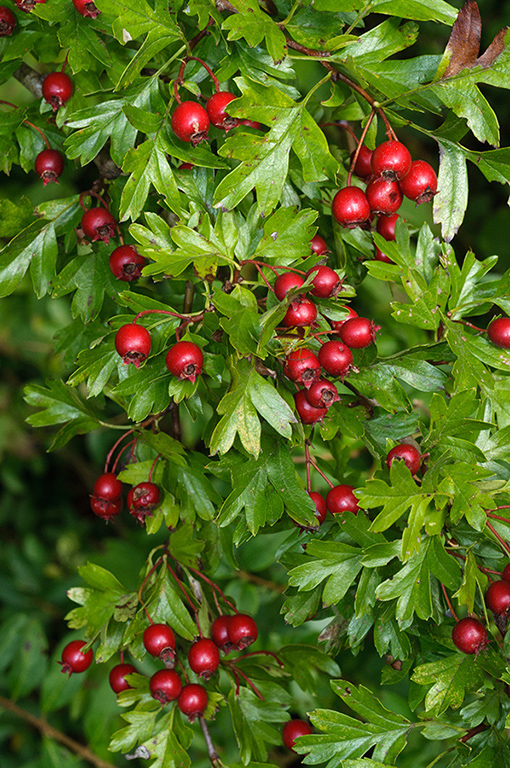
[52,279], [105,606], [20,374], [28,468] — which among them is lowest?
[28,468]

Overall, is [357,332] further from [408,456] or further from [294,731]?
[294,731]

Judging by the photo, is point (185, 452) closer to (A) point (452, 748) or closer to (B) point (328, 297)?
(B) point (328, 297)

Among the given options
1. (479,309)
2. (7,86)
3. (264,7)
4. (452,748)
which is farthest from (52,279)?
(7,86)

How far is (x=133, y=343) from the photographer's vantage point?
69 cm

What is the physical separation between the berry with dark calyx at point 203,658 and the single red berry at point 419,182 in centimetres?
58

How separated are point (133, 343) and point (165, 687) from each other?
1.43 feet

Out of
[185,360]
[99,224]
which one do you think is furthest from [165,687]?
[99,224]

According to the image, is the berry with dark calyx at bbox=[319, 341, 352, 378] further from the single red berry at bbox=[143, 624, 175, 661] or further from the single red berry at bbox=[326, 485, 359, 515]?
the single red berry at bbox=[143, 624, 175, 661]

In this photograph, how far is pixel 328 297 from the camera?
0.73 meters

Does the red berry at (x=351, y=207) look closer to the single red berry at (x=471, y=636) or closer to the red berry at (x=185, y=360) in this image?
the red berry at (x=185, y=360)

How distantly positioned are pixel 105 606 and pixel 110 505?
130 millimetres

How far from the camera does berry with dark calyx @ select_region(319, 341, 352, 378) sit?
27.1 inches

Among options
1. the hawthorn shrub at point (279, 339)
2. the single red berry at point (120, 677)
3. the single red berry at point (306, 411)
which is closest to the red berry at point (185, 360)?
the hawthorn shrub at point (279, 339)

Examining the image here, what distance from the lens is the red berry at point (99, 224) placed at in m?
0.80
